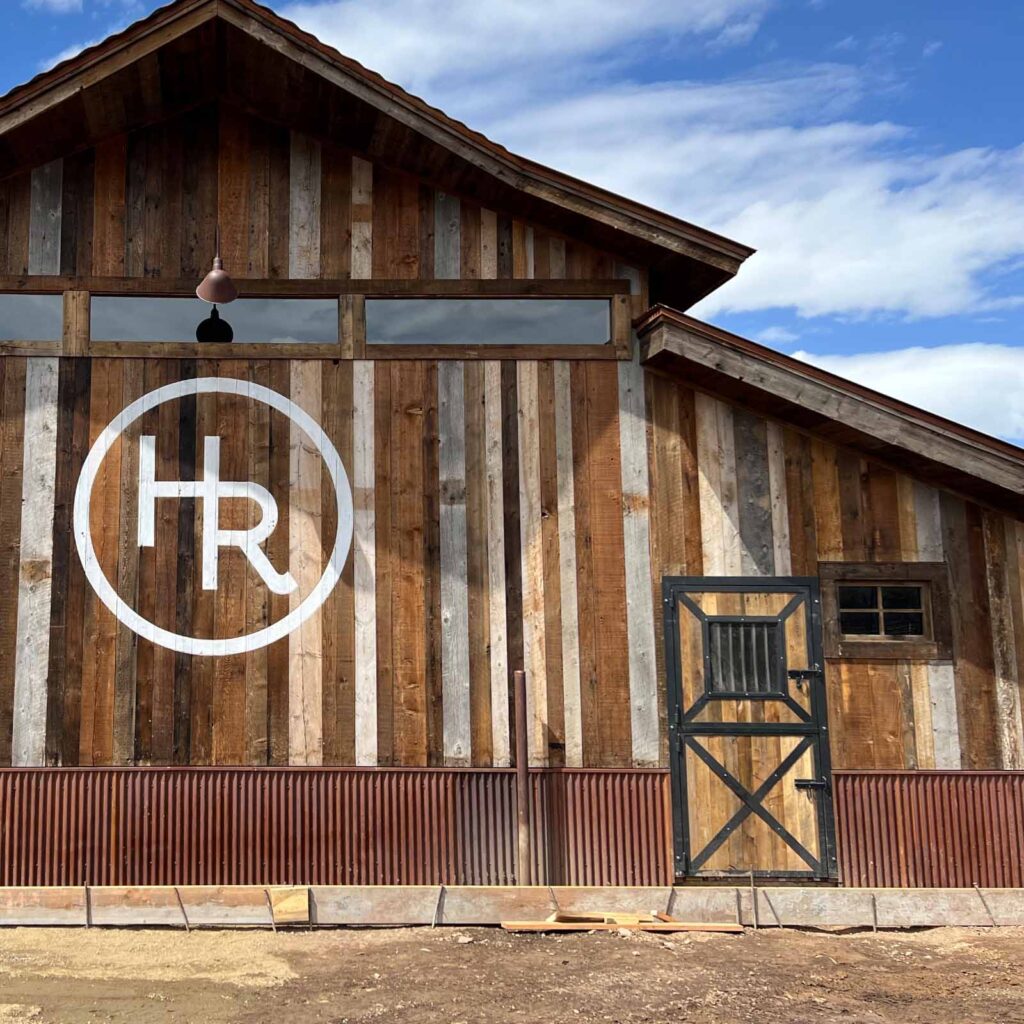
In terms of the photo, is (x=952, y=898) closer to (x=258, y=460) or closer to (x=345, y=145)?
(x=258, y=460)

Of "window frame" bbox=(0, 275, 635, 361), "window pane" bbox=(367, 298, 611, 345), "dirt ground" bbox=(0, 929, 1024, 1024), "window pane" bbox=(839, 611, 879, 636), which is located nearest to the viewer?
"dirt ground" bbox=(0, 929, 1024, 1024)

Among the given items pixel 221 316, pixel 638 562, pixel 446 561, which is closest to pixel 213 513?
pixel 221 316

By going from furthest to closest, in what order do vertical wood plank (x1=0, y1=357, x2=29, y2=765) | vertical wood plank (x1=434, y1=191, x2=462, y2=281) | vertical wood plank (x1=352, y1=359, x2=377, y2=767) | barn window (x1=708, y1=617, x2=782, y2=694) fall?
vertical wood plank (x1=434, y1=191, x2=462, y2=281)
barn window (x1=708, y1=617, x2=782, y2=694)
vertical wood plank (x1=352, y1=359, x2=377, y2=767)
vertical wood plank (x1=0, y1=357, x2=29, y2=765)

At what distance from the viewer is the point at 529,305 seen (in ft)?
32.4

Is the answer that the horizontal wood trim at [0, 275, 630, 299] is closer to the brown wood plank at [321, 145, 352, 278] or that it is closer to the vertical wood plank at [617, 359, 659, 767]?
the brown wood plank at [321, 145, 352, 278]

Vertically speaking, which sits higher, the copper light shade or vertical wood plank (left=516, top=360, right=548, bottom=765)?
the copper light shade

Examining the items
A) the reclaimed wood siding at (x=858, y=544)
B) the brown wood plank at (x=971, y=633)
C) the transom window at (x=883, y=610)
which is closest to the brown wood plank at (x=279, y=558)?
the reclaimed wood siding at (x=858, y=544)

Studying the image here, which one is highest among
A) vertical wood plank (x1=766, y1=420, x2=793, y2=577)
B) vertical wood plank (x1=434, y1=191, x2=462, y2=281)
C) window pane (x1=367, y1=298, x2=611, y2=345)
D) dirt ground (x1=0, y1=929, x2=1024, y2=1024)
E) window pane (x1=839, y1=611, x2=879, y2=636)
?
vertical wood plank (x1=434, y1=191, x2=462, y2=281)

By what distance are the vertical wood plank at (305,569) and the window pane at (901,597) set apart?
5.22 meters

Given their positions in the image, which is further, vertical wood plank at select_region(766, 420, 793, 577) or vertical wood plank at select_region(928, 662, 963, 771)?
vertical wood plank at select_region(766, 420, 793, 577)

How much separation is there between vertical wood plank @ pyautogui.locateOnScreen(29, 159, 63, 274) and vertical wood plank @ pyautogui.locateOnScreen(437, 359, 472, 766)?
382 cm

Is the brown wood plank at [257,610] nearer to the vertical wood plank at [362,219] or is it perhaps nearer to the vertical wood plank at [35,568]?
the vertical wood plank at [362,219]

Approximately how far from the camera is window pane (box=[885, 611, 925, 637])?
9.41 meters

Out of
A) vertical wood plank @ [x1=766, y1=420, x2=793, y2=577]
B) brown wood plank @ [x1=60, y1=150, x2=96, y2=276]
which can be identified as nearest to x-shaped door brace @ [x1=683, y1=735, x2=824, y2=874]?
vertical wood plank @ [x1=766, y1=420, x2=793, y2=577]
